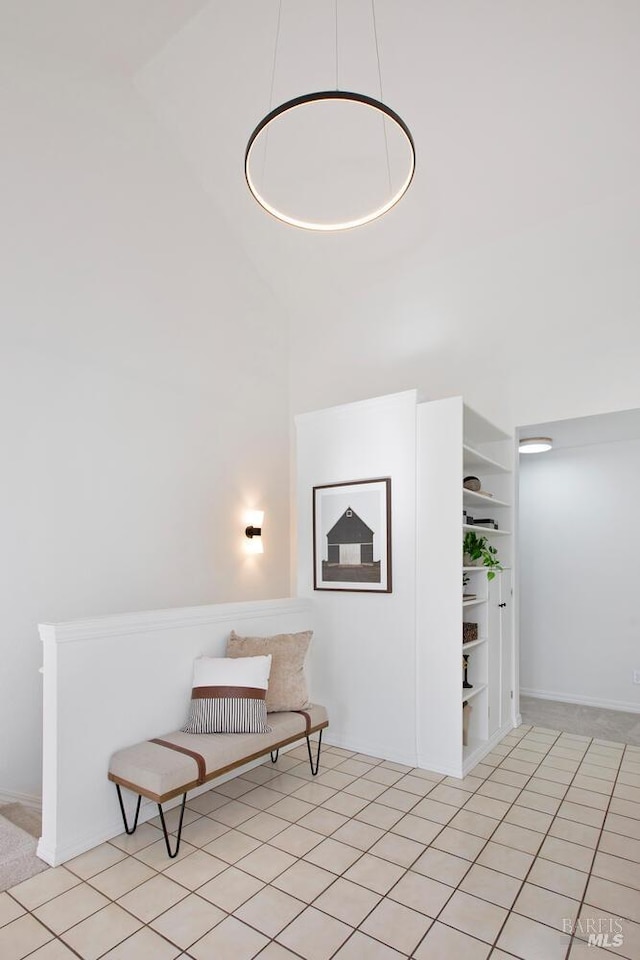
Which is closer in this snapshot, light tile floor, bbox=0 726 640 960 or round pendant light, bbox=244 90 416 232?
light tile floor, bbox=0 726 640 960

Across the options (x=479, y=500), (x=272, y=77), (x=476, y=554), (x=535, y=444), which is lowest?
(x=476, y=554)

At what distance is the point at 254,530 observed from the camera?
4.78 meters

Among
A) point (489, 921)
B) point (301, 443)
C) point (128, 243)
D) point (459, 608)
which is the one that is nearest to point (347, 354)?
point (301, 443)

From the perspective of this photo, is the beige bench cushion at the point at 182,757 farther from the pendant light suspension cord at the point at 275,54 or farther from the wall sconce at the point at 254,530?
the pendant light suspension cord at the point at 275,54

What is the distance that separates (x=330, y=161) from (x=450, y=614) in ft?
10.2

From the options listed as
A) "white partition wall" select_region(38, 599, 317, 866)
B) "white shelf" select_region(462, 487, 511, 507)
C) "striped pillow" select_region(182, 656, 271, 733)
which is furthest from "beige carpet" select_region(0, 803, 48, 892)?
"white shelf" select_region(462, 487, 511, 507)

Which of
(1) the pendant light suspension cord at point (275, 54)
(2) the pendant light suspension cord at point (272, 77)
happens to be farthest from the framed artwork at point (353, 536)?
(1) the pendant light suspension cord at point (275, 54)

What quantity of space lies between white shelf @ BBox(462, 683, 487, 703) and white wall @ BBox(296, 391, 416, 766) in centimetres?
35

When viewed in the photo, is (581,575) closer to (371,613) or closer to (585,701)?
(585,701)

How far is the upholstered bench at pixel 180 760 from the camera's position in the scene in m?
2.38

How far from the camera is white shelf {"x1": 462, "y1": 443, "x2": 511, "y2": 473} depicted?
3.71 m

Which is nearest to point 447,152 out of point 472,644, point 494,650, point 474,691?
point 472,644

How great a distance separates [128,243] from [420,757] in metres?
3.97

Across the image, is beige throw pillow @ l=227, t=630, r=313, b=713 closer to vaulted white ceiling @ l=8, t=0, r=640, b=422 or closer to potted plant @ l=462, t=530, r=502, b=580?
potted plant @ l=462, t=530, r=502, b=580
